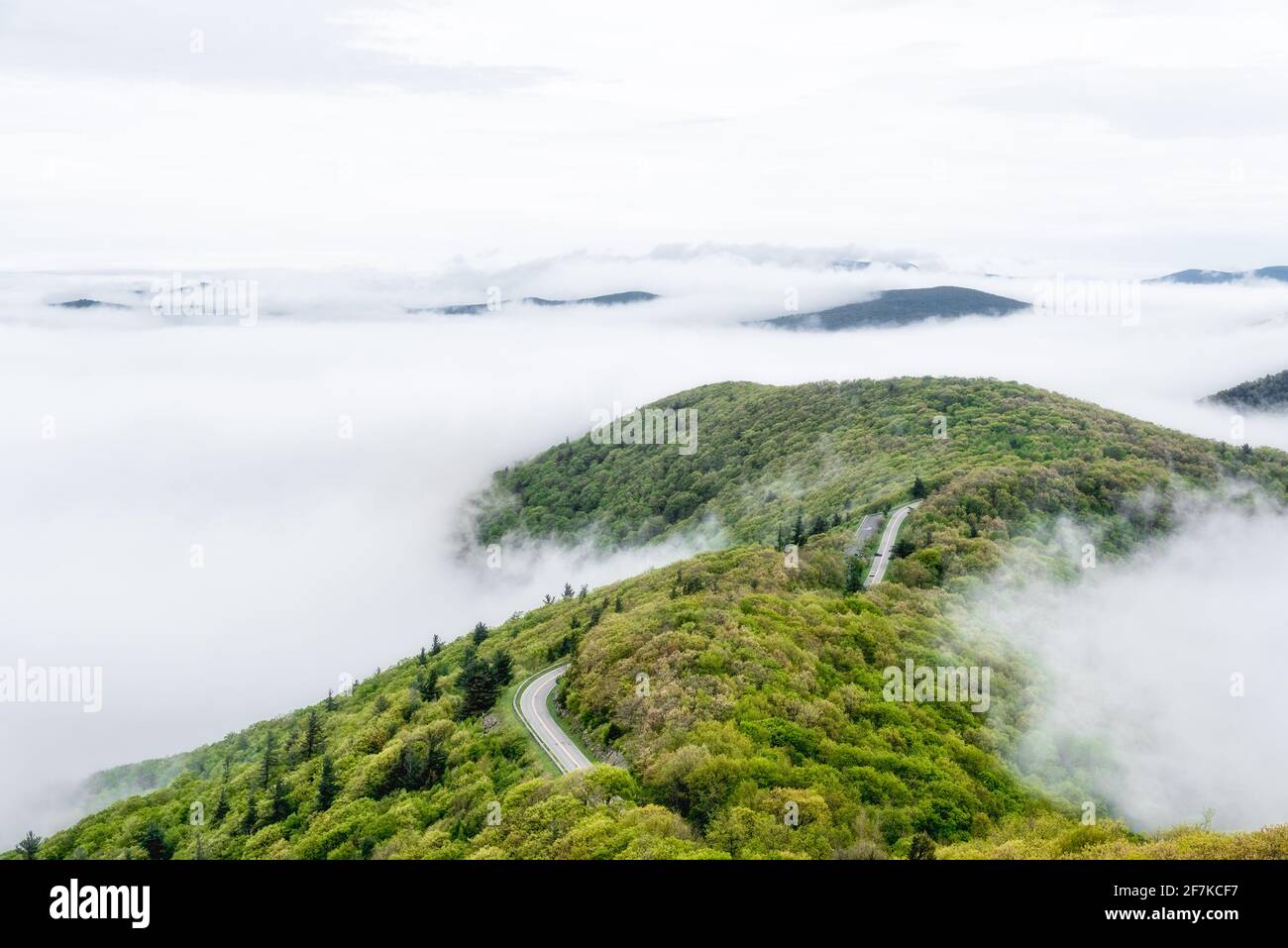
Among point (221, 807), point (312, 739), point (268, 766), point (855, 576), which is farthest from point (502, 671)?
point (855, 576)

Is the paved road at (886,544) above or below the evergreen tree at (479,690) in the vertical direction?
above

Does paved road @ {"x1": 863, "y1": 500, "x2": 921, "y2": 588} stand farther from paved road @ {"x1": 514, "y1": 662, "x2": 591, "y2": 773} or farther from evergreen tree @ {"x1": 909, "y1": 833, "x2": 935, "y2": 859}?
evergreen tree @ {"x1": 909, "y1": 833, "x2": 935, "y2": 859}

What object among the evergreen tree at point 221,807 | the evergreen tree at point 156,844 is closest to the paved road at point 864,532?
the evergreen tree at point 221,807

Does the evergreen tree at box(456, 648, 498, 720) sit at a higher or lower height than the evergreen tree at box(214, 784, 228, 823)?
higher

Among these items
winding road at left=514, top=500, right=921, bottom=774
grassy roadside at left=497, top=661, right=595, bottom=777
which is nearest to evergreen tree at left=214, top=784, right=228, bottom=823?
grassy roadside at left=497, top=661, right=595, bottom=777

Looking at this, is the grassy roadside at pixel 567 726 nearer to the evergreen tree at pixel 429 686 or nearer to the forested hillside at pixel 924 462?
the evergreen tree at pixel 429 686
